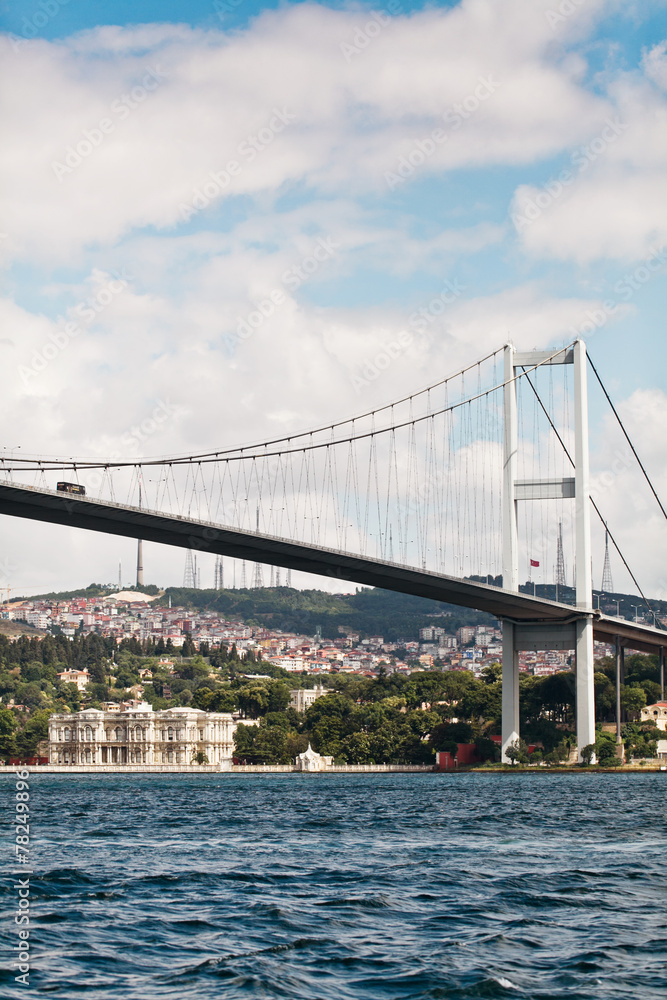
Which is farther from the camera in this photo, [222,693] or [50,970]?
[222,693]

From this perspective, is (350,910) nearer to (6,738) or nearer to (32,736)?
(6,738)

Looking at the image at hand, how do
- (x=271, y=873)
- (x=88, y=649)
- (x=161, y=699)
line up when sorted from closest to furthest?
(x=271, y=873)
(x=161, y=699)
(x=88, y=649)

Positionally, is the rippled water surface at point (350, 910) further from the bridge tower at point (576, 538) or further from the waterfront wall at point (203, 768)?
the waterfront wall at point (203, 768)

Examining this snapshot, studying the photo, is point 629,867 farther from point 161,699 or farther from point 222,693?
point 161,699

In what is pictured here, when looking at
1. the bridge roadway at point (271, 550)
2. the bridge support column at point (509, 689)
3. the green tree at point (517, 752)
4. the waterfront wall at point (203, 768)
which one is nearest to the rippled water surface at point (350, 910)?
the bridge roadway at point (271, 550)

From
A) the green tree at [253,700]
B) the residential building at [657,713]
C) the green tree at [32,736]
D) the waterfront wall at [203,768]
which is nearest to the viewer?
the residential building at [657,713]

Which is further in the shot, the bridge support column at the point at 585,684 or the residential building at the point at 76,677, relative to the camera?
the residential building at the point at 76,677

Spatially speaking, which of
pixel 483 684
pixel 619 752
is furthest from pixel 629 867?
pixel 483 684
